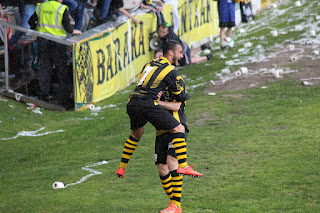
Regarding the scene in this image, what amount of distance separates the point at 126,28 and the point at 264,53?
4.90 metres

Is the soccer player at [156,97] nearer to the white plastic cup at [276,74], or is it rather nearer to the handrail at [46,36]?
the handrail at [46,36]

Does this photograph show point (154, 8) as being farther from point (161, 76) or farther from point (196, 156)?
point (161, 76)

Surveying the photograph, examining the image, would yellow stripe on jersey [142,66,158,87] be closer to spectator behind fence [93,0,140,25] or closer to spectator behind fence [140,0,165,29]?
spectator behind fence [93,0,140,25]

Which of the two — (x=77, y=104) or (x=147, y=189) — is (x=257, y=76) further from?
(x=147, y=189)

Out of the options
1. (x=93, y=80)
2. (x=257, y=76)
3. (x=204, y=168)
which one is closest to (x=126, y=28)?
(x=93, y=80)

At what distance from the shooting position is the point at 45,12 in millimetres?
12797

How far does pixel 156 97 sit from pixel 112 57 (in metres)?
7.67

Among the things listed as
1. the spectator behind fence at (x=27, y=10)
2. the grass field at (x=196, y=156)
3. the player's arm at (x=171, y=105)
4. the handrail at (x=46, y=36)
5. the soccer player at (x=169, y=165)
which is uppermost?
the spectator behind fence at (x=27, y=10)

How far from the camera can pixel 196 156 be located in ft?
30.6

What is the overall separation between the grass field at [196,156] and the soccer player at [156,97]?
1003 millimetres

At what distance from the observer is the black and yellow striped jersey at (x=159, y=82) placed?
6.75 meters

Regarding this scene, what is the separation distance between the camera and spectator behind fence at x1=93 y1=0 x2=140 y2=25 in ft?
49.0

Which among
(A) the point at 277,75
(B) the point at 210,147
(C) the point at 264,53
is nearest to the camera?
(B) the point at 210,147

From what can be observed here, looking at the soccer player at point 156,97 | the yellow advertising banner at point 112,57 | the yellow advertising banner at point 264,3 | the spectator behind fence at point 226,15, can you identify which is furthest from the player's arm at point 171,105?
the yellow advertising banner at point 264,3
